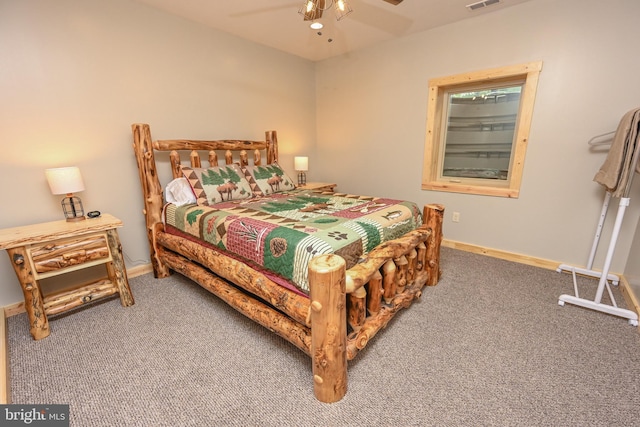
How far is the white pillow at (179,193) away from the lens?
8.31 ft

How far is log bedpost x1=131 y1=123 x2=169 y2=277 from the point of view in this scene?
7.75 ft

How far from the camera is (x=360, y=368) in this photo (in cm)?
151

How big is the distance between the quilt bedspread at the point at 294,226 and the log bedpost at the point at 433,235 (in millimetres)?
98

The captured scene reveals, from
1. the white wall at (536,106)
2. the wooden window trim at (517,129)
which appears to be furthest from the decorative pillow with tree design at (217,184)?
the wooden window trim at (517,129)

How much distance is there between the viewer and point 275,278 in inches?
62.9

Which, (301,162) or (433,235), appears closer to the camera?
(433,235)

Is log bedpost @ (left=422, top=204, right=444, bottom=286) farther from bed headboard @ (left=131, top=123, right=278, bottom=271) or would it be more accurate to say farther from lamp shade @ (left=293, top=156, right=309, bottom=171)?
bed headboard @ (left=131, top=123, right=278, bottom=271)

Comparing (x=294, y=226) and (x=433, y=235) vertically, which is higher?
(x=294, y=226)

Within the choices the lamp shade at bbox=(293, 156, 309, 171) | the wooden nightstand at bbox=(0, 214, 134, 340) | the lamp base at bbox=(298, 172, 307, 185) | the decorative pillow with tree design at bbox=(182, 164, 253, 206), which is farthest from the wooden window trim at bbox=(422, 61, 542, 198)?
the wooden nightstand at bbox=(0, 214, 134, 340)

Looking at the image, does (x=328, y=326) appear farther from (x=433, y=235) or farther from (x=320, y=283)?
(x=433, y=235)

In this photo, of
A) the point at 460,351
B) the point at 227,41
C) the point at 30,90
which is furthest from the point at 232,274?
the point at 227,41

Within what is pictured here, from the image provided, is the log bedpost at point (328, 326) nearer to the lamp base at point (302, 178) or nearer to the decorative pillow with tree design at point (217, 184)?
the decorative pillow with tree design at point (217, 184)

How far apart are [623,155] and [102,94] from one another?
4032 millimetres

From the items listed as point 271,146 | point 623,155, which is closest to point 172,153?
point 271,146
